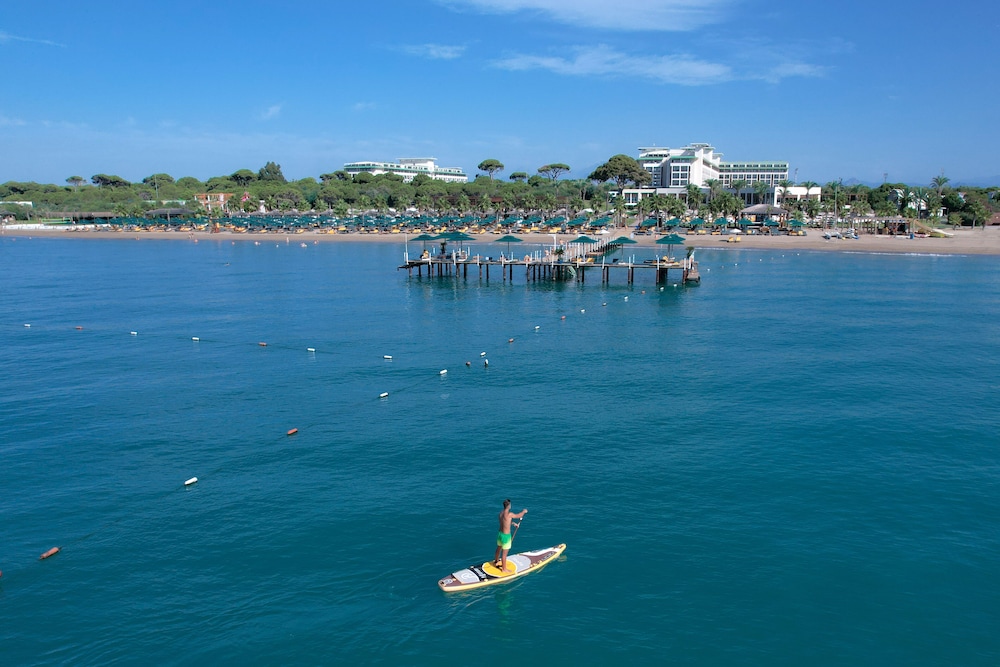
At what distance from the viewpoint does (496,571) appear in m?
18.5

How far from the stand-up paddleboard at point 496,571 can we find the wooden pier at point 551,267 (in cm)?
5636

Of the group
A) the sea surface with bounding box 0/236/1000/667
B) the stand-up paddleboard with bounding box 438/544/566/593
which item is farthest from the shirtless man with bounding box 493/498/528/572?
the sea surface with bounding box 0/236/1000/667

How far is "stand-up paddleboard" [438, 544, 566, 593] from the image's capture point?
18016 millimetres

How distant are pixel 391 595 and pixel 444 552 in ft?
7.38

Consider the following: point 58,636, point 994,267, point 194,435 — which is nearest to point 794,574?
point 58,636

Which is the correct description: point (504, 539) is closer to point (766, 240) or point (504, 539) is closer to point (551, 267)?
point (551, 267)

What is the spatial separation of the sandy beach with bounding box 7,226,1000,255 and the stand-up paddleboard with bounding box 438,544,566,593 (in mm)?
78717

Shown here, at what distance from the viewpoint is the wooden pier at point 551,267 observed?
2950 inches

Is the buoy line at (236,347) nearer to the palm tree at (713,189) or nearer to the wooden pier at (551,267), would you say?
the wooden pier at (551,267)

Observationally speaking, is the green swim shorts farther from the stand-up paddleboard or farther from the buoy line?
the buoy line

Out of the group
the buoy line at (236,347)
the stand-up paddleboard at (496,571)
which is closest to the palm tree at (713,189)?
the buoy line at (236,347)

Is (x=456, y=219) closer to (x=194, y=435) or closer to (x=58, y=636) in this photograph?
(x=194, y=435)

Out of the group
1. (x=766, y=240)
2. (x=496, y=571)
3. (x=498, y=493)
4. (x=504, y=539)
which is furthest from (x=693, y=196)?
(x=496, y=571)

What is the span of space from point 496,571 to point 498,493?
188 inches
